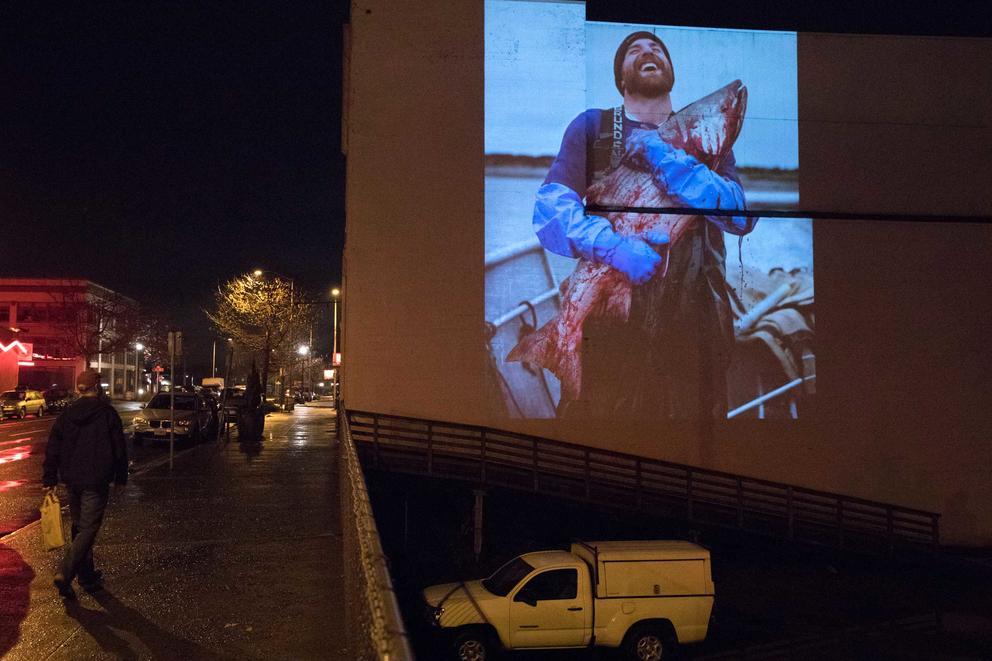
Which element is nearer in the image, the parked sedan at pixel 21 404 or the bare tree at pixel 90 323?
the parked sedan at pixel 21 404

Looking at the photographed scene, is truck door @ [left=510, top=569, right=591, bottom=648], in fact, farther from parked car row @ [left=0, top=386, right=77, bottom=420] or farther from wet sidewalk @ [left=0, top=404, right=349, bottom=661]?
parked car row @ [left=0, top=386, right=77, bottom=420]

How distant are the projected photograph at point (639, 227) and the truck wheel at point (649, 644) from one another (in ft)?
29.0

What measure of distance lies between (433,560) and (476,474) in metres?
2.00

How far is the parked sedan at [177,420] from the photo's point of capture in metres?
20.5

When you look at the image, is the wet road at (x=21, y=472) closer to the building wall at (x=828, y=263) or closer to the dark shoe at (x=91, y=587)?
the dark shoe at (x=91, y=587)

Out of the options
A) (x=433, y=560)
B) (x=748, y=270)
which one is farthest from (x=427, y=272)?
(x=748, y=270)

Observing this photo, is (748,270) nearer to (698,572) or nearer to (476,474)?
(476,474)

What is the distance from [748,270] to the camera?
19.8 meters

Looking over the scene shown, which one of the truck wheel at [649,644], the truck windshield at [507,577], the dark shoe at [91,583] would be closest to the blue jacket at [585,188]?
the truck windshield at [507,577]

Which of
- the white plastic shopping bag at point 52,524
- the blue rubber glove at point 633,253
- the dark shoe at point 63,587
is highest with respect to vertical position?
the blue rubber glove at point 633,253

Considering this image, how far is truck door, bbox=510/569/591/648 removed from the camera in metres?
10.1

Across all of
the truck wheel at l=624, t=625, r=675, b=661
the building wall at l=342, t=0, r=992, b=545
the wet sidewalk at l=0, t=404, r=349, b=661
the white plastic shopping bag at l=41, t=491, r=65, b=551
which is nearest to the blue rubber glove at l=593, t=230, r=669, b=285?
the building wall at l=342, t=0, r=992, b=545

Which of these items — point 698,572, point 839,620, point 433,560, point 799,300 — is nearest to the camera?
point 698,572

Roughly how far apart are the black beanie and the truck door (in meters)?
13.4
